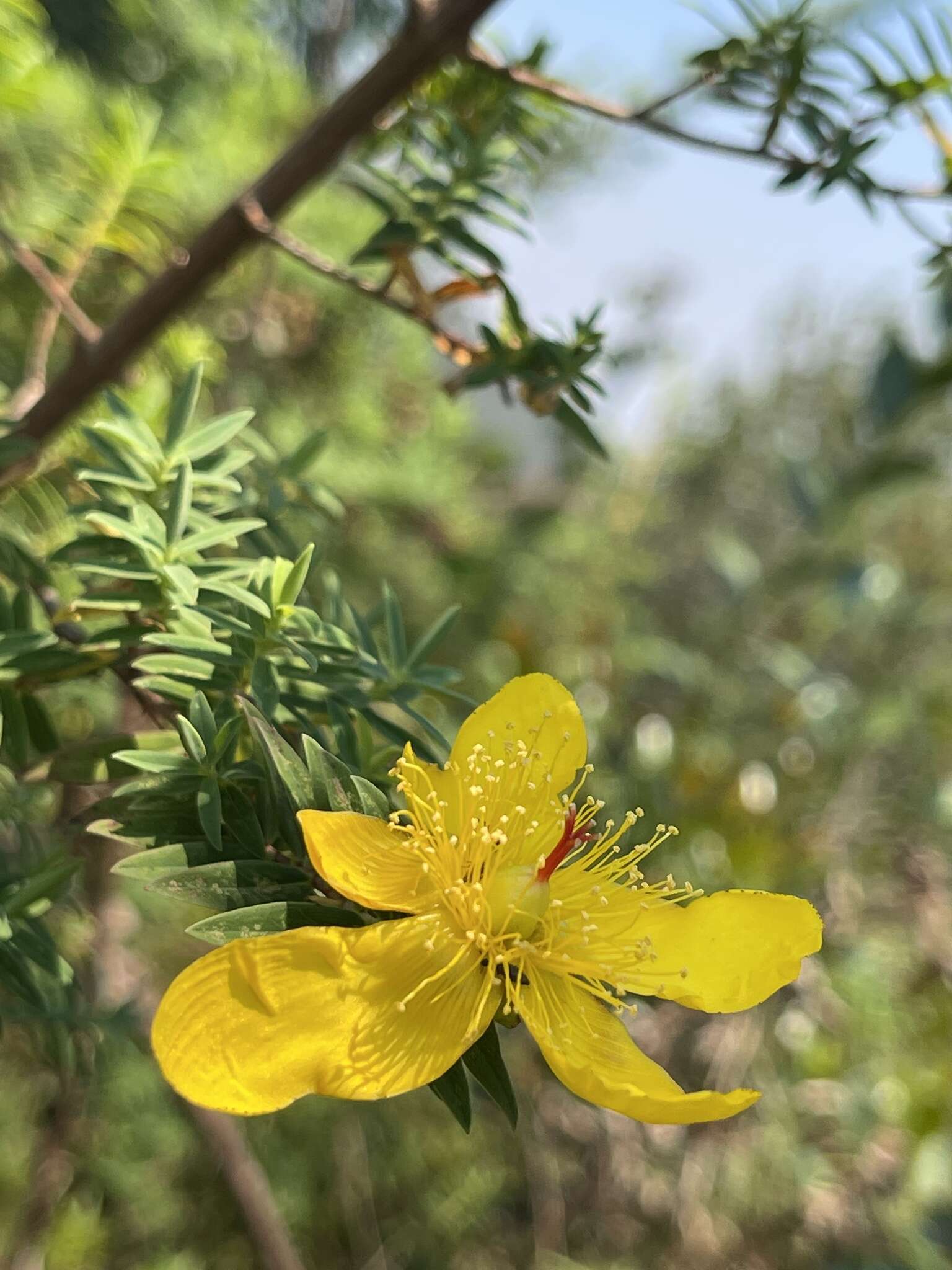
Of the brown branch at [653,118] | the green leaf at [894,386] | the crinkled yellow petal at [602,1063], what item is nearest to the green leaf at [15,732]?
the crinkled yellow petal at [602,1063]

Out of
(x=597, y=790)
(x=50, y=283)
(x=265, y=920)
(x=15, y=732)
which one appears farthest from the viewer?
(x=597, y=790)

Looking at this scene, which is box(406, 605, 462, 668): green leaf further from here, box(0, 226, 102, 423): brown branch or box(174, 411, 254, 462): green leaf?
box(0, 226, 102, 423): brown branch

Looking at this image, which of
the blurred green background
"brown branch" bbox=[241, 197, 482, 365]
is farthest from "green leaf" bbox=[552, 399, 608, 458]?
the blurred green background

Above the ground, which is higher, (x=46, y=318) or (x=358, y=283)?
(x=358, y=283)

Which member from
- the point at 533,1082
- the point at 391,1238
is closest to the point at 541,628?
the point at 533,1082

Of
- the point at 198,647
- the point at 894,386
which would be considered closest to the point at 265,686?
the point at 198,647

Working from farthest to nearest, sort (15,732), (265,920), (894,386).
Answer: (894,386) < (15,732) < (265,920)

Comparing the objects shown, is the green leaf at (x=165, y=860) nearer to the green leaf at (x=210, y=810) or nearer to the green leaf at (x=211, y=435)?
the green leaf at (x=210, y=810)

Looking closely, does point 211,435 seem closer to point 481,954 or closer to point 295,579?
point 295,579
